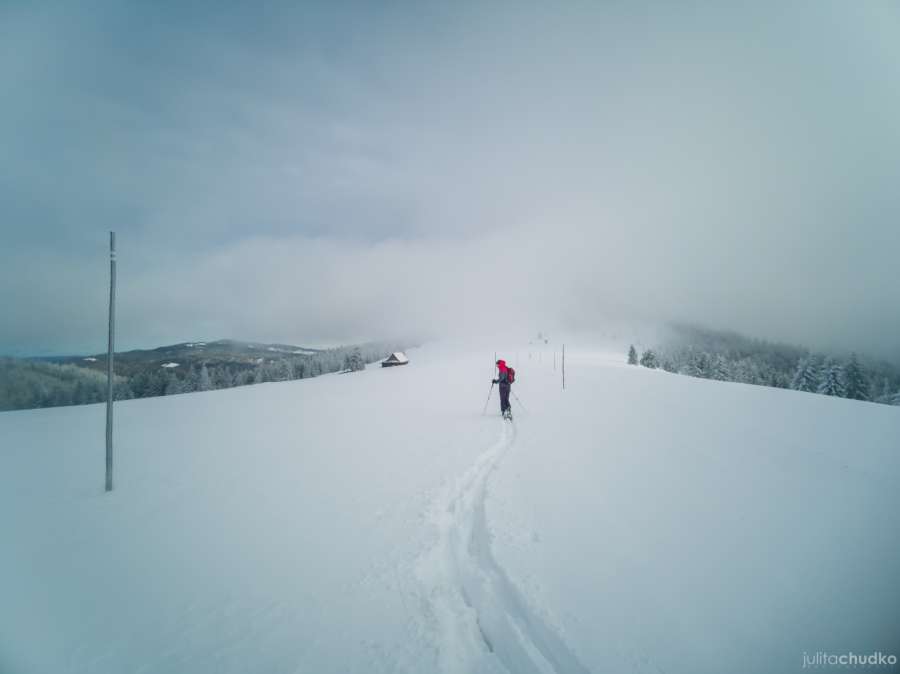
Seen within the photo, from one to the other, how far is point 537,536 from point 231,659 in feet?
12.5

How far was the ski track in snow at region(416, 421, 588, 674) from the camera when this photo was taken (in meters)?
3.01

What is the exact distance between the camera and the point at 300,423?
50.5 ft

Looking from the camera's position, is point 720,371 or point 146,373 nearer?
point 146,373

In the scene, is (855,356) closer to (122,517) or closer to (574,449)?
(574,449)

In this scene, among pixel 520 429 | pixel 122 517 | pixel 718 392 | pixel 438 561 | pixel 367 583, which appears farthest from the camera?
pixel 718 392

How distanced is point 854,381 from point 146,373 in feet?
303

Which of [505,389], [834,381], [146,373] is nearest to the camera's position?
[505,389]

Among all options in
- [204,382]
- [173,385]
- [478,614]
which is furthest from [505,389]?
→ [204,382]

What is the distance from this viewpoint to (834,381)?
27719 millimetres

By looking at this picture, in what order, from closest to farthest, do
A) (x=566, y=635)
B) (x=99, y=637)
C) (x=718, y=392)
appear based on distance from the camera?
(x=566, y=635)
(x=99, y=637)
(x=718, y=392)

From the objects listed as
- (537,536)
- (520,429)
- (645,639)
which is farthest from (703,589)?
(520,429)

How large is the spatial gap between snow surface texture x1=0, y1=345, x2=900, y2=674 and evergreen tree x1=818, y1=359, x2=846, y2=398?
27441mm

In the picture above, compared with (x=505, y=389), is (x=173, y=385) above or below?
below

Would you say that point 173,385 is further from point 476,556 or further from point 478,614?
point 478,614
